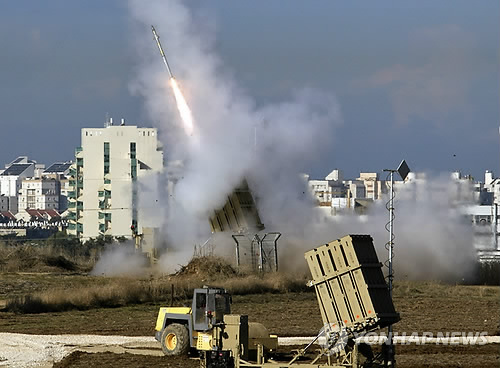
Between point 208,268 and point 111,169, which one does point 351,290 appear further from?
point 111,169

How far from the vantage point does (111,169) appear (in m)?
101

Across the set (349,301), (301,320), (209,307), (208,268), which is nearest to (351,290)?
(349,301)

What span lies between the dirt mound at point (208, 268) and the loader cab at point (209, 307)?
23.5m

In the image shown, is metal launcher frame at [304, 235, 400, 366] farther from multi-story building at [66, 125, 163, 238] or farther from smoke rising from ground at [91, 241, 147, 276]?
multi-story building at [66, 125, 163, 238]

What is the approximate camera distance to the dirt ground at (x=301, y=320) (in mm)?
24812

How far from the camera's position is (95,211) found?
10400cm

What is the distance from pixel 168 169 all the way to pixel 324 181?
9698cm

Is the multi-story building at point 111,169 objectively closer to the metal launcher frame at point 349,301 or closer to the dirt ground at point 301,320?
the dirt ground at point 301,320

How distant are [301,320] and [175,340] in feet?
33.5

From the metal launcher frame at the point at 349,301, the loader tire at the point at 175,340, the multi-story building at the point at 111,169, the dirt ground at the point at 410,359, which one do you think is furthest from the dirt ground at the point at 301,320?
the multi-story building at the point at 111,169

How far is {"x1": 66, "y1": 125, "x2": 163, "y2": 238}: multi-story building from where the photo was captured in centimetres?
9925

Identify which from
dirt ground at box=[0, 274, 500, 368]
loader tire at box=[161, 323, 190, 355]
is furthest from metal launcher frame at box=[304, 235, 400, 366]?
loader tire at box=[161, 323, 190, 355]

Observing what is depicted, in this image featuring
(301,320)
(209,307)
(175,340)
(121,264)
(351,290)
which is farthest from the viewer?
(121,264)

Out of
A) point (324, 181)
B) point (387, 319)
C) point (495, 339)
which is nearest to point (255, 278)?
point (495, 339)
